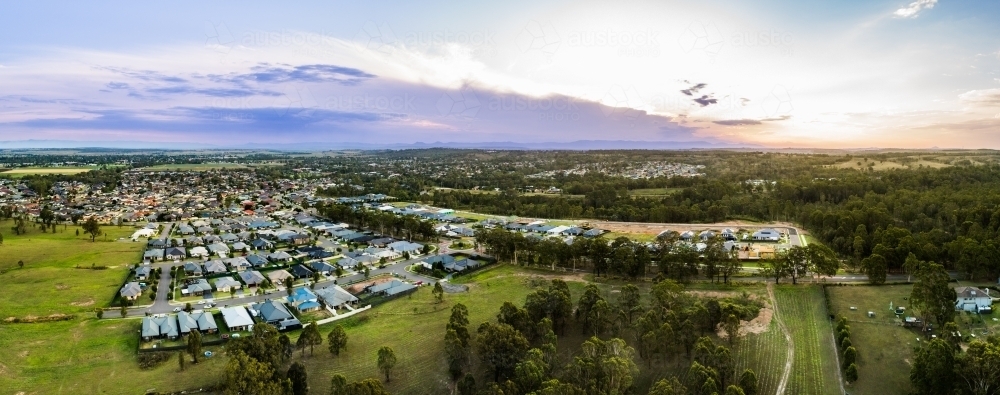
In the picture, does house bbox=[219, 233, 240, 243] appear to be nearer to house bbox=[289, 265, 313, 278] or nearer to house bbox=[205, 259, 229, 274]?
house bbox=[205, 259, 229, 274]

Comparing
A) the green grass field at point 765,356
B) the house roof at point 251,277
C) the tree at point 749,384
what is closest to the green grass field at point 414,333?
the green grass field at point 765,356

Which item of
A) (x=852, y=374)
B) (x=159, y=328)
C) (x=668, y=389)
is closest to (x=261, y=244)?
(x=159, y=328)

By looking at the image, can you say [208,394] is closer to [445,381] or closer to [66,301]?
[445,381]

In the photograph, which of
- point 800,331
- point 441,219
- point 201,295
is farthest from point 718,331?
point 441,219

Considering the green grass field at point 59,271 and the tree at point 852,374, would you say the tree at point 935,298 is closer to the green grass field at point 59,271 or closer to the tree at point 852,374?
the tree at point 852,374

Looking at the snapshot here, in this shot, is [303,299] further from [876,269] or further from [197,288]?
[876,269]
